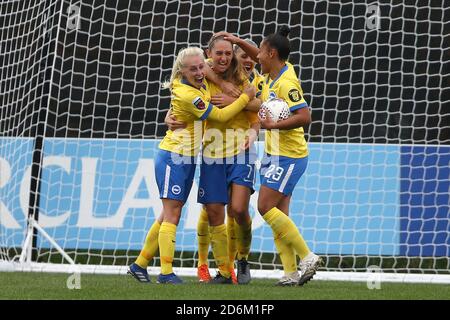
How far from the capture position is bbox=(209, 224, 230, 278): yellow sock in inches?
302

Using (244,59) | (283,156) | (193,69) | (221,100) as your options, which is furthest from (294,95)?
(244,59)

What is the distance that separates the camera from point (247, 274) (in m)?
7.90

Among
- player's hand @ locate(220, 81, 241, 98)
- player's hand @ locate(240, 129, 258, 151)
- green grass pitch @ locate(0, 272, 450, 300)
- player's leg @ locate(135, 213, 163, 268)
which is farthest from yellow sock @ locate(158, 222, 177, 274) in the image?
player's hand @ locate(220, 81, 241, 98)

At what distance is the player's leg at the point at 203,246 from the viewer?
313 inches

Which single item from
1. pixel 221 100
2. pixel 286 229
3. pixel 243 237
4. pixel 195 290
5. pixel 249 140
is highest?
pixel 221 100

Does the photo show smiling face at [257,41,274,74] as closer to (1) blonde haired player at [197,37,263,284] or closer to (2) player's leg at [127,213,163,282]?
(1) blonde haired player at [197,37,263,284]

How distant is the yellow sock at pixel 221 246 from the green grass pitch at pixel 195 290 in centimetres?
23

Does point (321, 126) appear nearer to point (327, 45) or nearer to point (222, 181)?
point (327, 45)

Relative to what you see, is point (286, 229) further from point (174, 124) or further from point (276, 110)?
point (174, 124)

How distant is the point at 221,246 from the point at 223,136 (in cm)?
81

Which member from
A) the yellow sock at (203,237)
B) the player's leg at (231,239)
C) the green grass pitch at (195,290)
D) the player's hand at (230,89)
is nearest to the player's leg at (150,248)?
the green grass pitch at (195,290)

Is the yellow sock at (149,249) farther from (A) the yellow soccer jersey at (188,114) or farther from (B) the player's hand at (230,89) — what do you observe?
(B) the player's hand at (230,89)

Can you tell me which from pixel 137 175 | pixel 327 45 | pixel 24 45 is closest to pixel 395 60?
pixel 327 45

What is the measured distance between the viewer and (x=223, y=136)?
7.81 m
